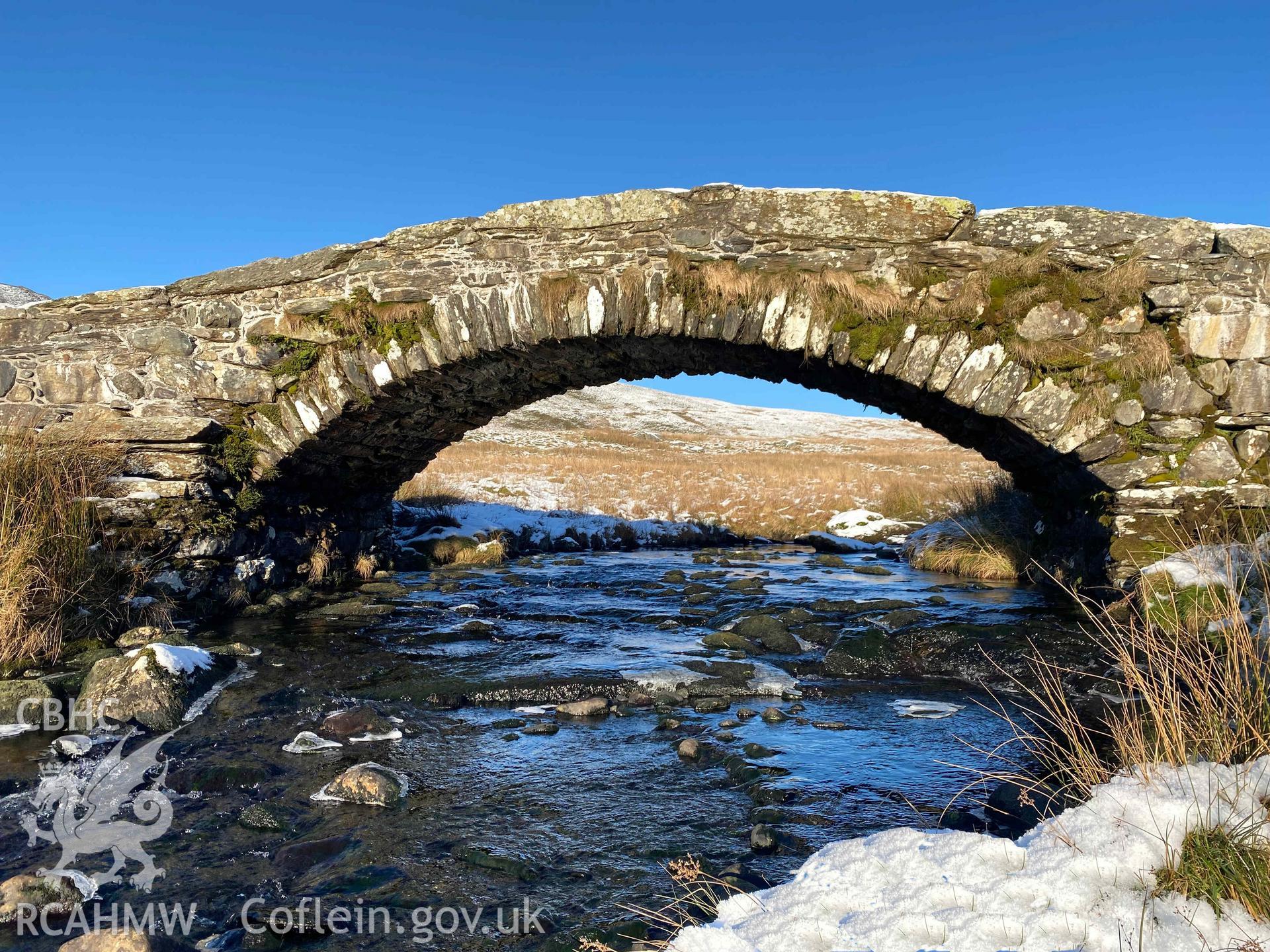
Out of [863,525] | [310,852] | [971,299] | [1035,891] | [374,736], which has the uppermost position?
[971,299]

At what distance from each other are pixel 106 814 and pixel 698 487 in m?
17.8

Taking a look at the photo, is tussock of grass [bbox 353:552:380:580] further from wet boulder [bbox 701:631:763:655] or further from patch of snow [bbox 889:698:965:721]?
patch of snow [bbox 889:698:965:721]

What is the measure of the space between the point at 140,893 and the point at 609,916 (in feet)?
6.16

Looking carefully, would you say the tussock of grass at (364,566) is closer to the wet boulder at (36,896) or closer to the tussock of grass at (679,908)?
the wet boulder at (36,896)

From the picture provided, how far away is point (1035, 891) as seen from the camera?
2.49m

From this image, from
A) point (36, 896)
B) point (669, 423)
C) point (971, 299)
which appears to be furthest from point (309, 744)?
point (669, 423)

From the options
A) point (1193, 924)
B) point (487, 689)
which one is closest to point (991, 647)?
point (487, 689)

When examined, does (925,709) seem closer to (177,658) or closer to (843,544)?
(177,658)

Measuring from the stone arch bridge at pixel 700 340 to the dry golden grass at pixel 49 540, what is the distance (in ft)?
1.34

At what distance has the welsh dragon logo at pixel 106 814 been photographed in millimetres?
3328

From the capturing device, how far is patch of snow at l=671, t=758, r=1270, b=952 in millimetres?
2301

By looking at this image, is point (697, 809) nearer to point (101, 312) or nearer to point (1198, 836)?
point (1198, 836)

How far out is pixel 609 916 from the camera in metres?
2.97

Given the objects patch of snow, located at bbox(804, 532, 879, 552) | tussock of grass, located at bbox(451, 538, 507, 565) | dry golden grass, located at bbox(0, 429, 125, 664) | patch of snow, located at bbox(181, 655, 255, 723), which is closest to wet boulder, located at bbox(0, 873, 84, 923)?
patch of snow, located at bbox(181, 655, 255, 723)
